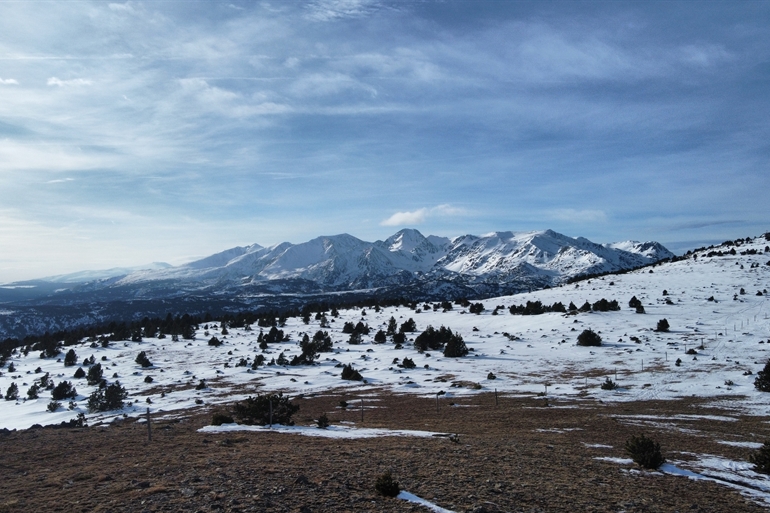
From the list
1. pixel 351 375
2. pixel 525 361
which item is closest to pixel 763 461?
pixel 351 375

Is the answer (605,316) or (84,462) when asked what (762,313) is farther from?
(84,462)

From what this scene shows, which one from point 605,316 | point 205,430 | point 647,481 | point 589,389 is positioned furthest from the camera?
point 605,316

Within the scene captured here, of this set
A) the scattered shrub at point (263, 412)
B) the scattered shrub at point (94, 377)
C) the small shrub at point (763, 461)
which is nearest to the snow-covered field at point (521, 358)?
the scattered shrub at point (94, 377)

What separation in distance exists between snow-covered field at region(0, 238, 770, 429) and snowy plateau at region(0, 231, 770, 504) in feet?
0.59

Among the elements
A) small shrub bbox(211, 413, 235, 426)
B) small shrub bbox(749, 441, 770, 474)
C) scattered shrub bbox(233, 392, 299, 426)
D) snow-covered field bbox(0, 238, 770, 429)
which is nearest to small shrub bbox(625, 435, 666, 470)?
small shrub bbox(749, 441, 770, 474)

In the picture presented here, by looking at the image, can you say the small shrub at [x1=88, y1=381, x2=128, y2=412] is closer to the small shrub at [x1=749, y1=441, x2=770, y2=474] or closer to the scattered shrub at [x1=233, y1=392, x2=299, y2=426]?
the scattered shrub at [x1=233, y1=392, x2=299, y2=426]

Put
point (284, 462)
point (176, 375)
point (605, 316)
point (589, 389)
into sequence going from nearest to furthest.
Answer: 1. point (284, 462)
2. point (589, 389)
3. point (176, 375)
4. point (605, 316)

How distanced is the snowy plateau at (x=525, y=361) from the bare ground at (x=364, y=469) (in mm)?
1547

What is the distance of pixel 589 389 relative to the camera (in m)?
31.0

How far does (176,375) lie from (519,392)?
36.4 m

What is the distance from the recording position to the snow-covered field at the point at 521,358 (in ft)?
107

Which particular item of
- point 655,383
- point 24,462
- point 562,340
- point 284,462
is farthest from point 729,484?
point 562,340

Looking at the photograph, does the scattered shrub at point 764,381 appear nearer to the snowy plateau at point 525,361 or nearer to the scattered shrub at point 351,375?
the snowy plateau at point 525,361

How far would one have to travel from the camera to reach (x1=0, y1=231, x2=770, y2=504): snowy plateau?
29.4 meters
